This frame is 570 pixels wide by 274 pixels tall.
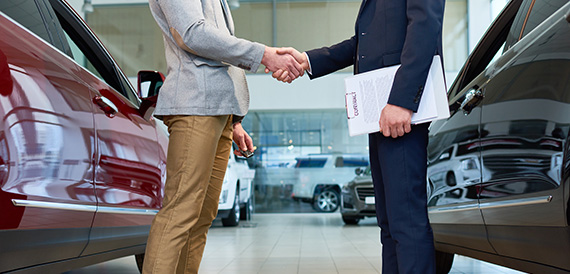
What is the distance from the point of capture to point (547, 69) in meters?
1.42

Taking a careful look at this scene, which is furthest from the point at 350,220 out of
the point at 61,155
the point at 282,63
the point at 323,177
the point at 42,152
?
the point at 42,152

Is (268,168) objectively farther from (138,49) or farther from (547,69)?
(547,69)

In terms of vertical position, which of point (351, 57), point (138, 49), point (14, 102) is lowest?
point (14, 102)

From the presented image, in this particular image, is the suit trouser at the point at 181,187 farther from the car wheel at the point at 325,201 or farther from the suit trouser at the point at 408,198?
the car wheel at the point at 325,201

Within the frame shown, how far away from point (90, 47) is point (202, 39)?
40.4 inches

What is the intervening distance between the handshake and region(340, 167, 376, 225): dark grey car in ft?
18.9

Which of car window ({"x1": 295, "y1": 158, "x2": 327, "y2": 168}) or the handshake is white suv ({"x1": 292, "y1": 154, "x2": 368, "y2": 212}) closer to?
car window ({"x1": 295, "y1": 158, "x2": 327, "y2": 168})

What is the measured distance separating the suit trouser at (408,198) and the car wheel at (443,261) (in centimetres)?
133

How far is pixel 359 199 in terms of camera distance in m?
7.64

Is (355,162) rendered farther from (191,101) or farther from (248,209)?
(191,101)

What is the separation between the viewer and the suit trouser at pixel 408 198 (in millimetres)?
1528

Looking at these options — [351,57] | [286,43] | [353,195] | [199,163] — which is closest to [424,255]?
[199,163]

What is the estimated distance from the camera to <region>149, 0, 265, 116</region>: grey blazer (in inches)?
65.4

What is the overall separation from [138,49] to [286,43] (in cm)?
314
